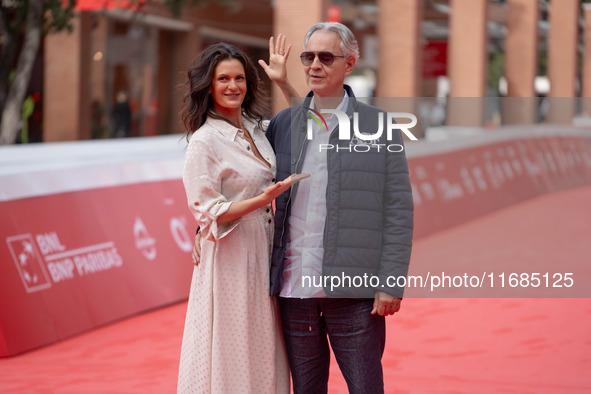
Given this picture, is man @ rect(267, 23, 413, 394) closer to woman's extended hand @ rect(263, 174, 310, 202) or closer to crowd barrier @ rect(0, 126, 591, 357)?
woman's extended hand @ rect(263, 174, 310, 202)

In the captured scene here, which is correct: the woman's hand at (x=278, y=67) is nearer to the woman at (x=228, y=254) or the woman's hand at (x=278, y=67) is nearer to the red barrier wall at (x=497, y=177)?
the woman at (x=228, y=254)

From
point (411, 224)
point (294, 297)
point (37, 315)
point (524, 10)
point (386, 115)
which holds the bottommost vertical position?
point (37, 315)

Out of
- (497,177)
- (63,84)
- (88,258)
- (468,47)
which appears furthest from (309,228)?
(468,47)

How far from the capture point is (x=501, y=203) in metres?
4.82

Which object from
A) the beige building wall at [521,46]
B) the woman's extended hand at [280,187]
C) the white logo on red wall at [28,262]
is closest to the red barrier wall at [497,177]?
the woman's extended hand at [280,187]

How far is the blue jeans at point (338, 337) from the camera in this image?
3344 mm

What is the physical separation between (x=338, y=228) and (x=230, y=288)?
48cm

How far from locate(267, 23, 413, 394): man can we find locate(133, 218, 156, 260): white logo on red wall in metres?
4.02

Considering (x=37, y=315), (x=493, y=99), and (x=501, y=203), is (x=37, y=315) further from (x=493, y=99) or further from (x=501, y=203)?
(x=493, y=99)

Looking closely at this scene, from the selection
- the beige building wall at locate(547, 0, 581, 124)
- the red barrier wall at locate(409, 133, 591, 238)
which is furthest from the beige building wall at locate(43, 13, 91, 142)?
the beige building wall at locate(547, 0, 581, 124)

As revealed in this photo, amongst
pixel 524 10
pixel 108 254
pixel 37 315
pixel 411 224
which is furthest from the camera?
pixel 524 10

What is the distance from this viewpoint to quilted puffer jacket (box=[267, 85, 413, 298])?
Answer: 3240 millimetres

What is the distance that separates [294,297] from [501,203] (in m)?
1.88

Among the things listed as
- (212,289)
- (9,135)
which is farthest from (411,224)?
(9,135)
